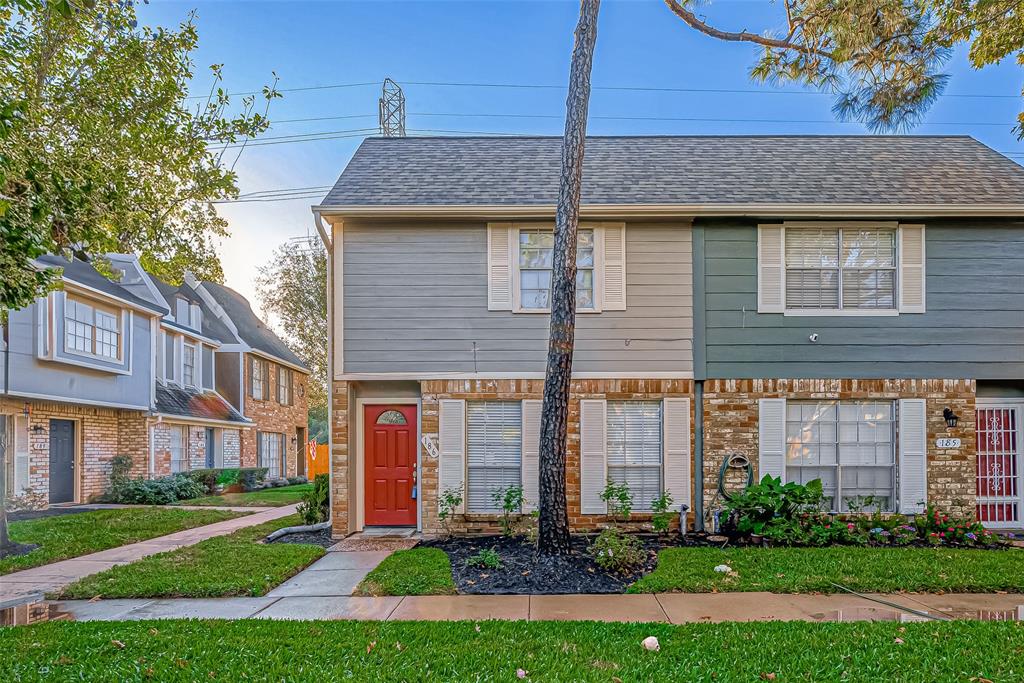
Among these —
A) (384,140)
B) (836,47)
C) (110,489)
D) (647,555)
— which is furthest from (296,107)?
(647,555)

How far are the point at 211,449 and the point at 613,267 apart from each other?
15.5 meters

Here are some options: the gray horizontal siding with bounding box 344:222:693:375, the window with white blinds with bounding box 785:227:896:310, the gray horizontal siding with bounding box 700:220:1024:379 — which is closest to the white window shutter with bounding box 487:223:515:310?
the gray horizontal siding with bounding box 344:222:693:375

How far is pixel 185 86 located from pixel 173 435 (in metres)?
11.2

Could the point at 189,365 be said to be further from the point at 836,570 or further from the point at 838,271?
the point at 836,570

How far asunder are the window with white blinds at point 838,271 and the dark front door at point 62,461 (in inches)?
594

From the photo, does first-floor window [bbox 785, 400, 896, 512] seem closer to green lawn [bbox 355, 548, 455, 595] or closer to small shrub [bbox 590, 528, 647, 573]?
small shrub [bbox 590, 528, 647, 573]

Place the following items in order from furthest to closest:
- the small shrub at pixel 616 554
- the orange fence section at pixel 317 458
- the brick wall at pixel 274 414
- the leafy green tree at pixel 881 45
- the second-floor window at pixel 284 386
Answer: the second-floor window at pixel 284 386 < the brick wall at pixel 274 414 < the orange fence section at pixel 317 458 < the leafy green tree at pixel 881 45 < the small shrub at pixel 616 554

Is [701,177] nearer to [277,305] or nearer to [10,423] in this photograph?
[10,423]

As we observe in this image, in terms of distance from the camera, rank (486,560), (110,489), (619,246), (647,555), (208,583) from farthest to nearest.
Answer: (110,489), (619,246), (647,555), (486,560), (208,583)

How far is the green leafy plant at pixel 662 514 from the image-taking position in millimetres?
8148

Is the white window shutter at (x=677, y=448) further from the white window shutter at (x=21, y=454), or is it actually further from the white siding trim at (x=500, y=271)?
the white window shutter at (x=21, y=454)

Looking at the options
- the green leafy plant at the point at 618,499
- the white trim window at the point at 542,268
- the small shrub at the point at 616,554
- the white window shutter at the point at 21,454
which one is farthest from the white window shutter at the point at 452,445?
the white window shutter at the point at 21,454

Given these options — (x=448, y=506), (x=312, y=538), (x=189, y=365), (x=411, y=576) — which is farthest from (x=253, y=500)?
(x=411, y=576)

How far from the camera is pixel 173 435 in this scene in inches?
658
